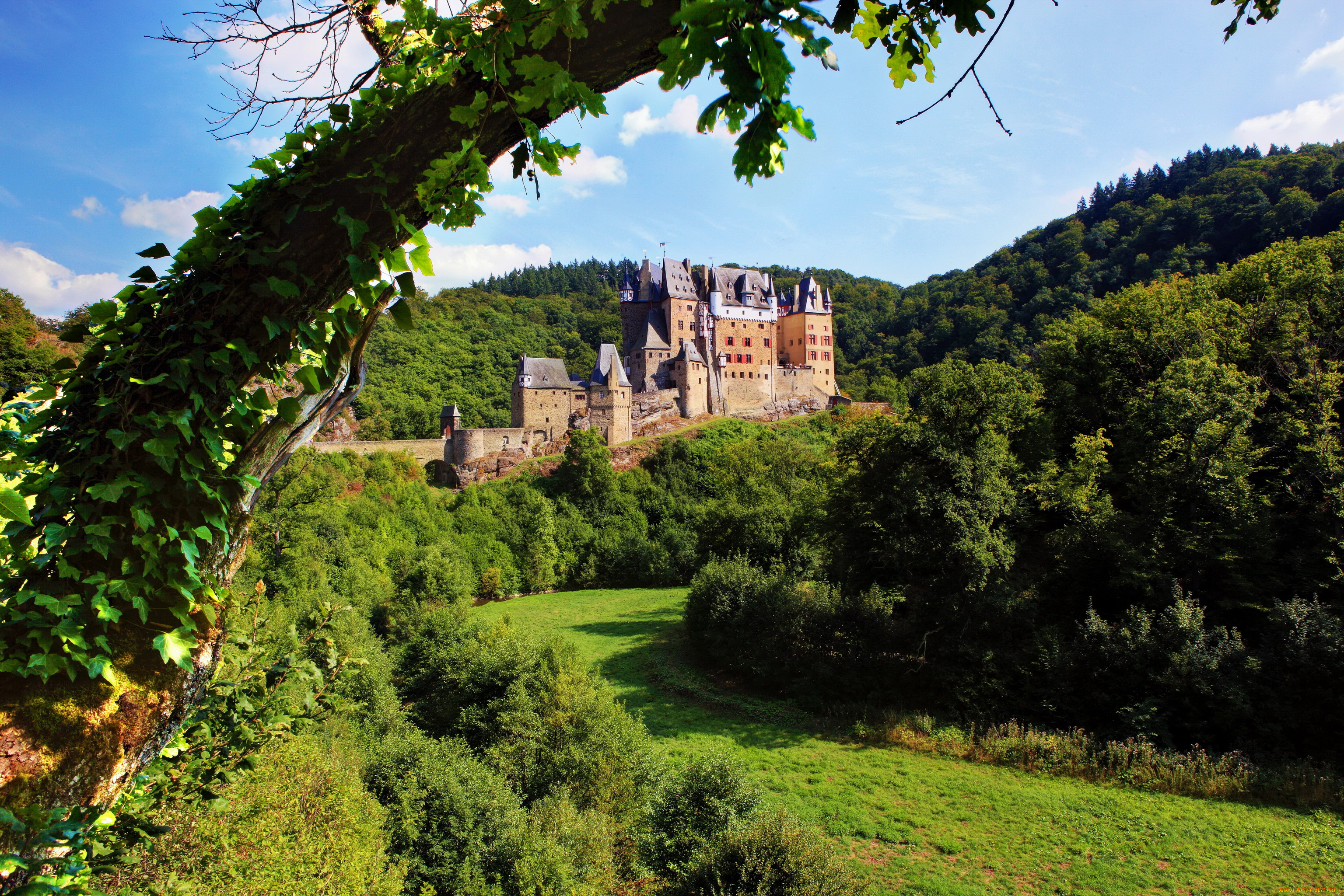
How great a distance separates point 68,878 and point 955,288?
280 feet

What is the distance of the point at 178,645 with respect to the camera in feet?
5.58

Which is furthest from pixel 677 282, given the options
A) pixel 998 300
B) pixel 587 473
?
pixel 998 300

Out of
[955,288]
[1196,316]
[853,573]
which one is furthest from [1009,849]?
[955,288]

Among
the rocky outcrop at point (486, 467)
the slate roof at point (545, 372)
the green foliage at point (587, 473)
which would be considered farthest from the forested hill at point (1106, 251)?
the rocky outcrop at point (486, 467)

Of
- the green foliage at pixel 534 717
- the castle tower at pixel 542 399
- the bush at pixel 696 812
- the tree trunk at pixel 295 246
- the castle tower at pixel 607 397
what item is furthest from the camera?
the castle tower at pixel 607 397

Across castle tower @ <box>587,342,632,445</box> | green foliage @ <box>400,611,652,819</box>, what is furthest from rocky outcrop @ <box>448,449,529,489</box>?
green foliage @ <box>400,611,652,819</box>

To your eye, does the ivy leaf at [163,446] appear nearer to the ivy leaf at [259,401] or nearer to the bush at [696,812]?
the ivy leaf at [259,401]

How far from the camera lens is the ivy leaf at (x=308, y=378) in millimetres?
1887

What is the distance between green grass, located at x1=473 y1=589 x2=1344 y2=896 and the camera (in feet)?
33.6

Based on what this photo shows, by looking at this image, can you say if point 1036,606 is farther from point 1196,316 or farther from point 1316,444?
point 1196,316

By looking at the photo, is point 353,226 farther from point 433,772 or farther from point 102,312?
point 433,772

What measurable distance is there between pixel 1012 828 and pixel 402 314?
14357 millimetres

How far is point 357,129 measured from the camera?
1.89 meters

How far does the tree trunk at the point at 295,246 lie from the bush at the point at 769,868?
8.52 metres
